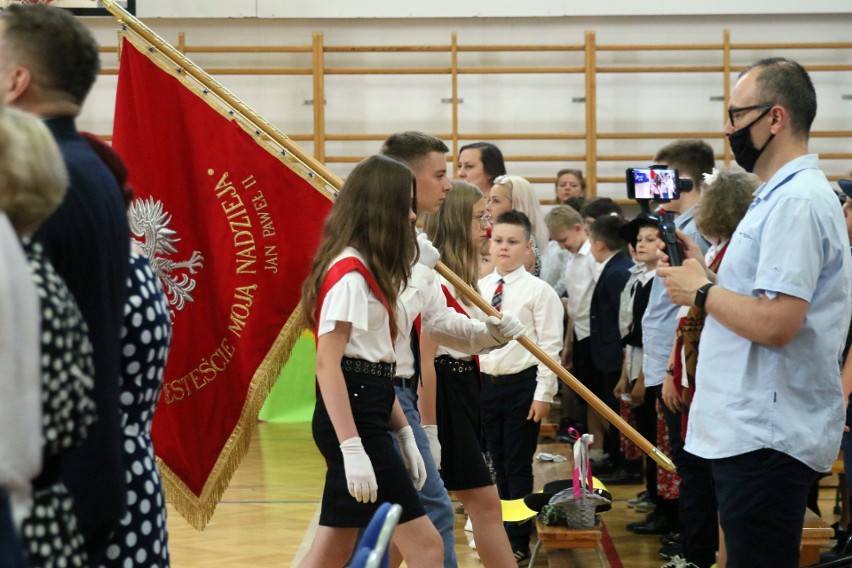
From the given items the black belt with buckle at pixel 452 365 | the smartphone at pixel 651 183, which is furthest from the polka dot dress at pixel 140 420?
the black belt with buckle at pixel 452 365

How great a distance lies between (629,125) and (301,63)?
3.07 meters

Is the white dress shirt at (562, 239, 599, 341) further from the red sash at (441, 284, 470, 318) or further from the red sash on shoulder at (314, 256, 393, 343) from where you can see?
the red sash on shoulder at (314, 256, 393, 343)

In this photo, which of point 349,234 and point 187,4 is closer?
point 349,234

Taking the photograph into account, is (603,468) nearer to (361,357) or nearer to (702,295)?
(361,357)

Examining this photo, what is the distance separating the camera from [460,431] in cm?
376

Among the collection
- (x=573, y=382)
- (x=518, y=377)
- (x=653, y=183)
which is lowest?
(x=518, y=377)

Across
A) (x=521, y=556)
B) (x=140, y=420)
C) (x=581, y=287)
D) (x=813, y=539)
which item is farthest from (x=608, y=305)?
(x=140, y=420)

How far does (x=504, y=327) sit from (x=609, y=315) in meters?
3.16

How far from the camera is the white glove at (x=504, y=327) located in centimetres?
338

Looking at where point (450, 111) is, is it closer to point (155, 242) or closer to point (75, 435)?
point (155, 242)

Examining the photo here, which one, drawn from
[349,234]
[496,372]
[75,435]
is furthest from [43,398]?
[496,372]

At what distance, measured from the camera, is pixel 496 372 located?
16.3ft

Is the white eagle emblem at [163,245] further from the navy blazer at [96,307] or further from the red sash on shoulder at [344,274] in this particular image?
the navy blazer at [96,307]

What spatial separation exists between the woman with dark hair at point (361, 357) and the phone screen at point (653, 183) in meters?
0.61
